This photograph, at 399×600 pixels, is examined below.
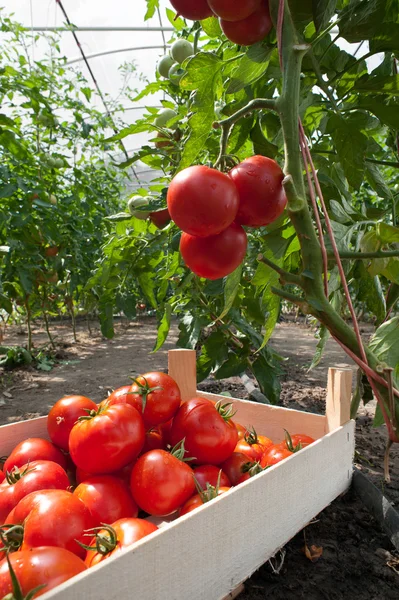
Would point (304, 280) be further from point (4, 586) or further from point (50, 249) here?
point (50, 249)

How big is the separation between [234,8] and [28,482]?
921 mm

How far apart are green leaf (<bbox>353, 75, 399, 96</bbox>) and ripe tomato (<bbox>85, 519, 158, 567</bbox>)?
0.89 m

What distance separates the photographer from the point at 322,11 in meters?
0.60

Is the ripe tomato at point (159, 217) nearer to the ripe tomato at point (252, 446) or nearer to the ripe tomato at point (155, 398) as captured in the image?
the ripe tomato at point (155, 398)

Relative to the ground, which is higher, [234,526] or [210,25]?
[210,25]

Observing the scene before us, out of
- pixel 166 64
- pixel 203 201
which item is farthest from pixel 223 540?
pixel 166 64

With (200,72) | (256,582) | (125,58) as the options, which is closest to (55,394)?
(256,582)

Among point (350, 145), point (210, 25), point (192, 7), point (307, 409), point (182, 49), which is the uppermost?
point (182, 49)

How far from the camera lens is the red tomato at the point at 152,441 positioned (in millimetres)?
1147

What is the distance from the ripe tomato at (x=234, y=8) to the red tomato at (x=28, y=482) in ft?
2.98

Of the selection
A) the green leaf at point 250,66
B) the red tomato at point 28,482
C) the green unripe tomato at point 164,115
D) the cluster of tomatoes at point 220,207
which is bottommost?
the red tomato at point 28,482

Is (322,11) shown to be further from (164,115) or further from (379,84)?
(164,115)

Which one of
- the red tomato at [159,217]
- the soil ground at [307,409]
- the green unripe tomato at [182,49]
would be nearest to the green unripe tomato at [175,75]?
the green unripe tomato at [182,49]

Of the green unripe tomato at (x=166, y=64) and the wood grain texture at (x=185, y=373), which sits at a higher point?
the green unripe tomato at (x=166, y=64)
